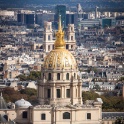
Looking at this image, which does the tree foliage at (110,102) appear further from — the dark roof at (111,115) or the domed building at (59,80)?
the domed building at (59,80)

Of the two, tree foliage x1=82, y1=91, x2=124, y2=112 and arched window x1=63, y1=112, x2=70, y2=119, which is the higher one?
arched window x1=63, y1=112, x2=70, y2=119

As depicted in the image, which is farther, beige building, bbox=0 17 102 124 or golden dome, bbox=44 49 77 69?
golden dome, bbox=44 49 77 69

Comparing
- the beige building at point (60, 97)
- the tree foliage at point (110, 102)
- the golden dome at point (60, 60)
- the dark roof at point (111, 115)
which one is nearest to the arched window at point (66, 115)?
the beige building at point (60, 97)

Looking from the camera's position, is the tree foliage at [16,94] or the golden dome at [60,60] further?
the tree foliage at [16,94]

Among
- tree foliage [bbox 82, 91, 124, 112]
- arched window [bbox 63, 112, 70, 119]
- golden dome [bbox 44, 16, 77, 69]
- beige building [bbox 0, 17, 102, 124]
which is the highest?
golden dome [bbox 44, 16, 77, 69]

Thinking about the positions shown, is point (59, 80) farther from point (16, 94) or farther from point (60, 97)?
point (16, 94)

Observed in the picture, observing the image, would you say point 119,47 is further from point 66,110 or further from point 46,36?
point 66,110

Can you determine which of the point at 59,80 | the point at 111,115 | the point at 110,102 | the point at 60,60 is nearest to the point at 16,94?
the point at 110,102

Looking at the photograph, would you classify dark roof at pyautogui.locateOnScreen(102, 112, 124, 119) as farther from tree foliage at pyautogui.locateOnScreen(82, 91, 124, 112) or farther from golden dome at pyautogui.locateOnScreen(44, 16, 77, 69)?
golden dome at pyautogui.locateOnScreen(44, 16, 77, 69)

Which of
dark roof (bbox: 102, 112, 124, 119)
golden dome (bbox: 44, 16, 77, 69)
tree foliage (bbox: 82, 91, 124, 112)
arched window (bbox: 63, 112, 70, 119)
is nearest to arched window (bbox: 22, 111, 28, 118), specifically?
arched window (bbox: 63, 112, 70, 119)

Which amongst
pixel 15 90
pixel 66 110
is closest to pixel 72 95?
pixel 66 110
